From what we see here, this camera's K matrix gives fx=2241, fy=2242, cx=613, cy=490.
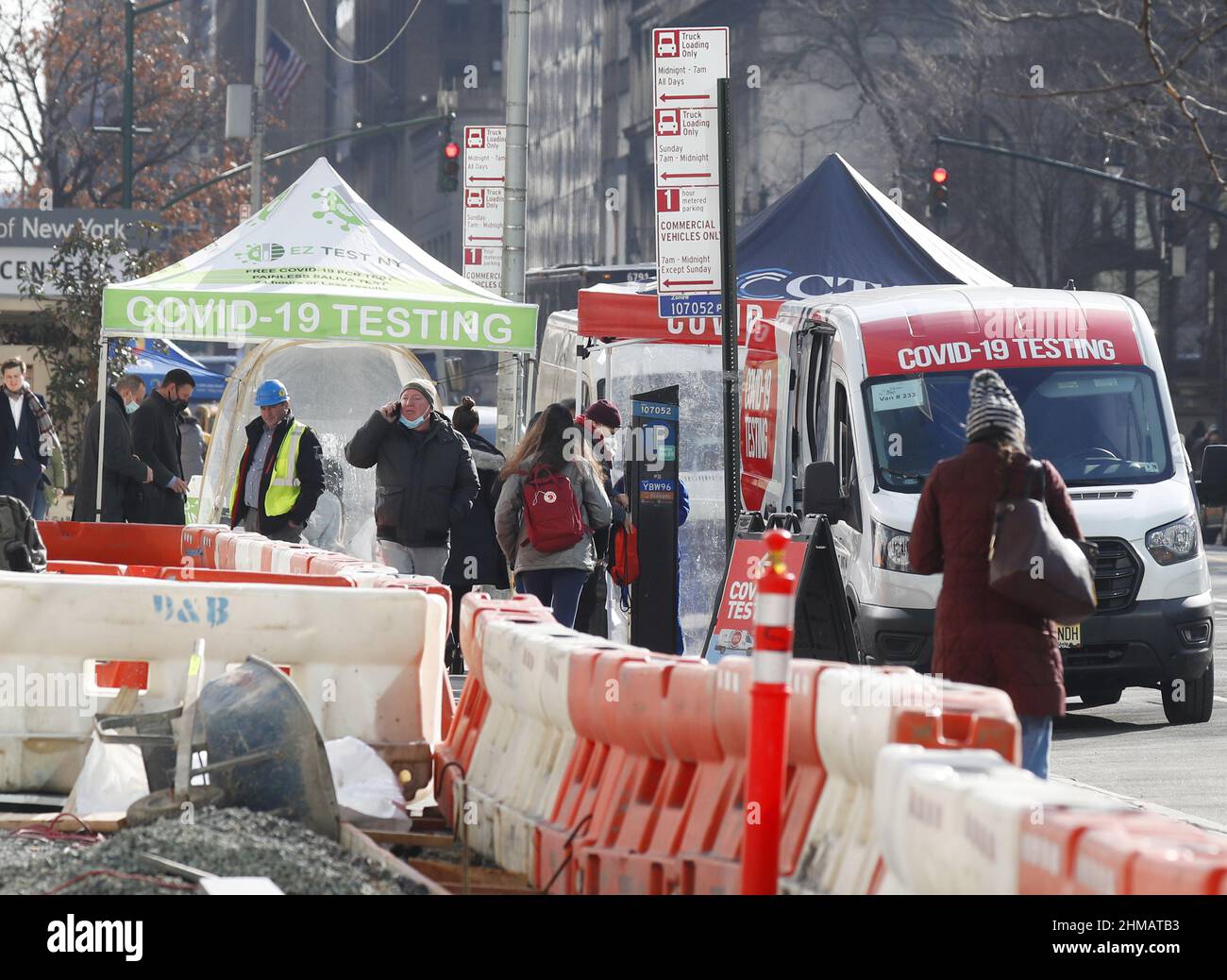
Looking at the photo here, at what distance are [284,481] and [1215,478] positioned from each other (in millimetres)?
5858

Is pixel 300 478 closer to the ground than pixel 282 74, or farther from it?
closer to the ground

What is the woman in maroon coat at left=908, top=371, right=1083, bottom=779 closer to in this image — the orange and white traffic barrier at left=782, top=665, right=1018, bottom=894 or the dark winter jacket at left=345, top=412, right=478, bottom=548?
the orange and white traffic barrier at left=782, top=665, right=1018, bottom=894

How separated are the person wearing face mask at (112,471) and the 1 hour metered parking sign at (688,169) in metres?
5.75

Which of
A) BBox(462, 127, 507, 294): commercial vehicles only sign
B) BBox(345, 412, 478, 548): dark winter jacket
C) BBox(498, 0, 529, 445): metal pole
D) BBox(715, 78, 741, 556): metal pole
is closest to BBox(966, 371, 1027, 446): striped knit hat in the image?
BBox(715, 78, 741, 556): metal pole

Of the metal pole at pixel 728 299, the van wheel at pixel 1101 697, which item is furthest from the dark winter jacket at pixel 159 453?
the van wheel at pixel 1101 697

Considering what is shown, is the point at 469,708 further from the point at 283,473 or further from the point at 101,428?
the point at 101,428

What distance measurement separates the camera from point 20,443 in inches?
731

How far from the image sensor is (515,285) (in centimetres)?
1914

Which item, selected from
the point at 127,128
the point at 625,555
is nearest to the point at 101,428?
the point at 625,555

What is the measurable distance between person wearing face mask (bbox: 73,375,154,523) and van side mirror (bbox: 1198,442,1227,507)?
8094 mm

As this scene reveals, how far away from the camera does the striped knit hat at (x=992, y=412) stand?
24.9 ft

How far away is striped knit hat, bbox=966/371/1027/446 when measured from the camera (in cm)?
759
